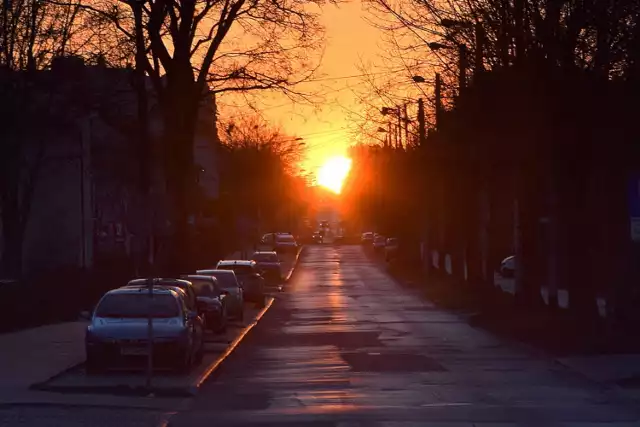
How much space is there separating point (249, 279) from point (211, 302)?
1377cm

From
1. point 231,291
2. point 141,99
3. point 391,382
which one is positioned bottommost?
point 391,382

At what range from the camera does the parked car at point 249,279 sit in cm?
4353

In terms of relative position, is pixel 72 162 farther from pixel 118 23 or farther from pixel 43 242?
pixel 118 23

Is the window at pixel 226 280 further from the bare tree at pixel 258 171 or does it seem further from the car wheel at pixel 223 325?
the bare tree at pixel 258 171

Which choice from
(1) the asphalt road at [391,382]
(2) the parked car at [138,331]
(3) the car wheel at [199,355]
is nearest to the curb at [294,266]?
(1) the asphalt road at [391,382]

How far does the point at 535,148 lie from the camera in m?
28.0

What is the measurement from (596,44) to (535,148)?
4.08 m

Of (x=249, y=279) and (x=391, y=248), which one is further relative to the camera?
(x=391, y=248)

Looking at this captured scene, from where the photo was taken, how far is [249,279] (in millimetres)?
43531

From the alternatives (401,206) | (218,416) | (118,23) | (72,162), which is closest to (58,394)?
(218,416)

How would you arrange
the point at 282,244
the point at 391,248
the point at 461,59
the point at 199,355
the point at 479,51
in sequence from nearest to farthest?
the point at 199,355 → the point at 479,51 → the point at 461,59 → the point at 391,248 → the point at 282,244

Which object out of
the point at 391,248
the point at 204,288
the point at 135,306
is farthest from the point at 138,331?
the point at 391,248

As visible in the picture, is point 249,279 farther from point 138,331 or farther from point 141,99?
point 138,331

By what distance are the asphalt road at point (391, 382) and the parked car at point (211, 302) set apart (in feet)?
2.83
